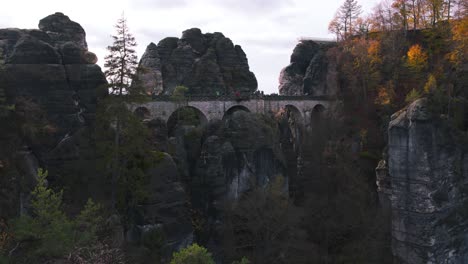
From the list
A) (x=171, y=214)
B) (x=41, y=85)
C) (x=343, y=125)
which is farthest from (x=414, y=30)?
(x=41, y=85)

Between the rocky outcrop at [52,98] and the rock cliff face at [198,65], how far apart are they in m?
17.9

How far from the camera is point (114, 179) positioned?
20.5 meters

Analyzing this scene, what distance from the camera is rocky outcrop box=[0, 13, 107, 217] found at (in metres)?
20.4

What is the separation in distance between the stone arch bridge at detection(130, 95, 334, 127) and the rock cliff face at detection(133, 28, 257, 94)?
A: 170 inches

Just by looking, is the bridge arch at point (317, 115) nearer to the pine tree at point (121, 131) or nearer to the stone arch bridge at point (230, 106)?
the stone arch bridge at point (230, 106)

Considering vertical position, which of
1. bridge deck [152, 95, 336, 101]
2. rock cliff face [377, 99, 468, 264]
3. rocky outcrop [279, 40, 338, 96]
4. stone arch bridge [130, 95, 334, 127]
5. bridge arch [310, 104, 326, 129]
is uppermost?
rocky outcrop [279, 40, 338, 96]

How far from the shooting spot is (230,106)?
37.2m

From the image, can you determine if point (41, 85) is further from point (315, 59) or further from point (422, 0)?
point (422, 0)

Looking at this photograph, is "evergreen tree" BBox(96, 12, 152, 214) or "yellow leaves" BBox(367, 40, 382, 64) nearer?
"evergreen tree" BBox(96, 12, 152, 214)

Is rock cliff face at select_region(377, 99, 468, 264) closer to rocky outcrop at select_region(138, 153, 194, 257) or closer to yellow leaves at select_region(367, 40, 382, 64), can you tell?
yellow leaves at select_region(367, 40, 382, 64)

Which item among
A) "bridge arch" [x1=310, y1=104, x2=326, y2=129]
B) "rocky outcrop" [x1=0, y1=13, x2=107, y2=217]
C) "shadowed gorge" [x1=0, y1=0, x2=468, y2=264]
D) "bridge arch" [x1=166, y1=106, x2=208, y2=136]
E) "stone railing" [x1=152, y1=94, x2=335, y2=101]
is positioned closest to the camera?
"shadowed gorge" [x1=0, y1=0, x2=468, y2=264]

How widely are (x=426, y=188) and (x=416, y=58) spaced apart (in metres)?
15.2

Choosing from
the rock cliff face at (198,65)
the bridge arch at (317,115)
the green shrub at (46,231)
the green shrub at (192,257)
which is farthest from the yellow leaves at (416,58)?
the green shrub at (46,231)

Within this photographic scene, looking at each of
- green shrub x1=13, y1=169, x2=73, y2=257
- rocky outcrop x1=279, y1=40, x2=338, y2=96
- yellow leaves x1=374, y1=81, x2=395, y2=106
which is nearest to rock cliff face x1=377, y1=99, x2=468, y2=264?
yellow leaves x1=374, y1=81, x2=395, y2=106
